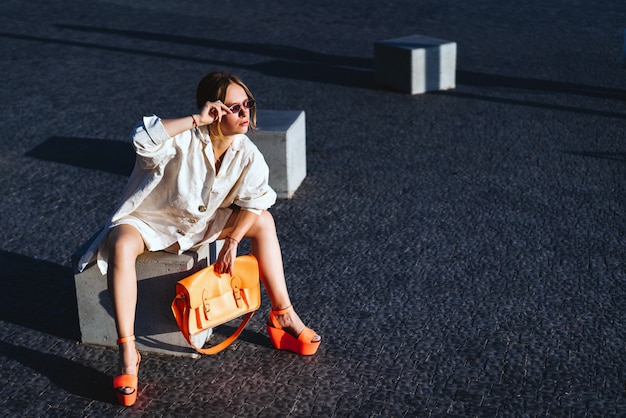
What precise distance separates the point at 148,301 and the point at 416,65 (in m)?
5.20

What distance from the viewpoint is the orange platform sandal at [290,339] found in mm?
4055

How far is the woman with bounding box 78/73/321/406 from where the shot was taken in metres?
3.71

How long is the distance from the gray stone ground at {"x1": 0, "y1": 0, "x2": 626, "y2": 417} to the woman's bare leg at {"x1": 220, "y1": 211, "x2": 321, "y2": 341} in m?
0.16

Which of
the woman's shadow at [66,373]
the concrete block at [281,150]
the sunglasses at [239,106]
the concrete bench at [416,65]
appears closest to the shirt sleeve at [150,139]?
the sunglasses at [239,106]

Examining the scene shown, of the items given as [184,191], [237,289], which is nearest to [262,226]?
[237,289]

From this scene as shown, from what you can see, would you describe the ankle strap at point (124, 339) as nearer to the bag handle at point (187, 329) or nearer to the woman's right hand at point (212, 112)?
the bag handle at point (187, 329)

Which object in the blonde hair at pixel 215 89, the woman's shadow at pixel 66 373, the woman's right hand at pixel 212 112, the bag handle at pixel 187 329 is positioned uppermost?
the blonde hair at pixel 215 89

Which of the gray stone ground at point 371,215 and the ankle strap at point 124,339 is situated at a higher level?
the ankle strap at point 124,339

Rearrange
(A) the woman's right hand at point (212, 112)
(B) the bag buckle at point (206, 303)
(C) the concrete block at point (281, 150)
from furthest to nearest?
1. (C) the concrete block at point (281, 150)
2. (B) the bag buckle at point (206, 303)
3. (A) the woman's right hand at point (212, 112)

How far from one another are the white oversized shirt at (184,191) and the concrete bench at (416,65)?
15.9ft

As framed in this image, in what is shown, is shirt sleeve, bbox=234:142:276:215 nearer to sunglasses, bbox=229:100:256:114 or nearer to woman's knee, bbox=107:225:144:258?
sunglasses, bbox=229:100:256:114

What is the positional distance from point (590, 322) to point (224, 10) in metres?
9.09

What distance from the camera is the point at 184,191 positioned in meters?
3.82

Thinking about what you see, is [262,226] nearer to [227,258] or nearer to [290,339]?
[227,258]
